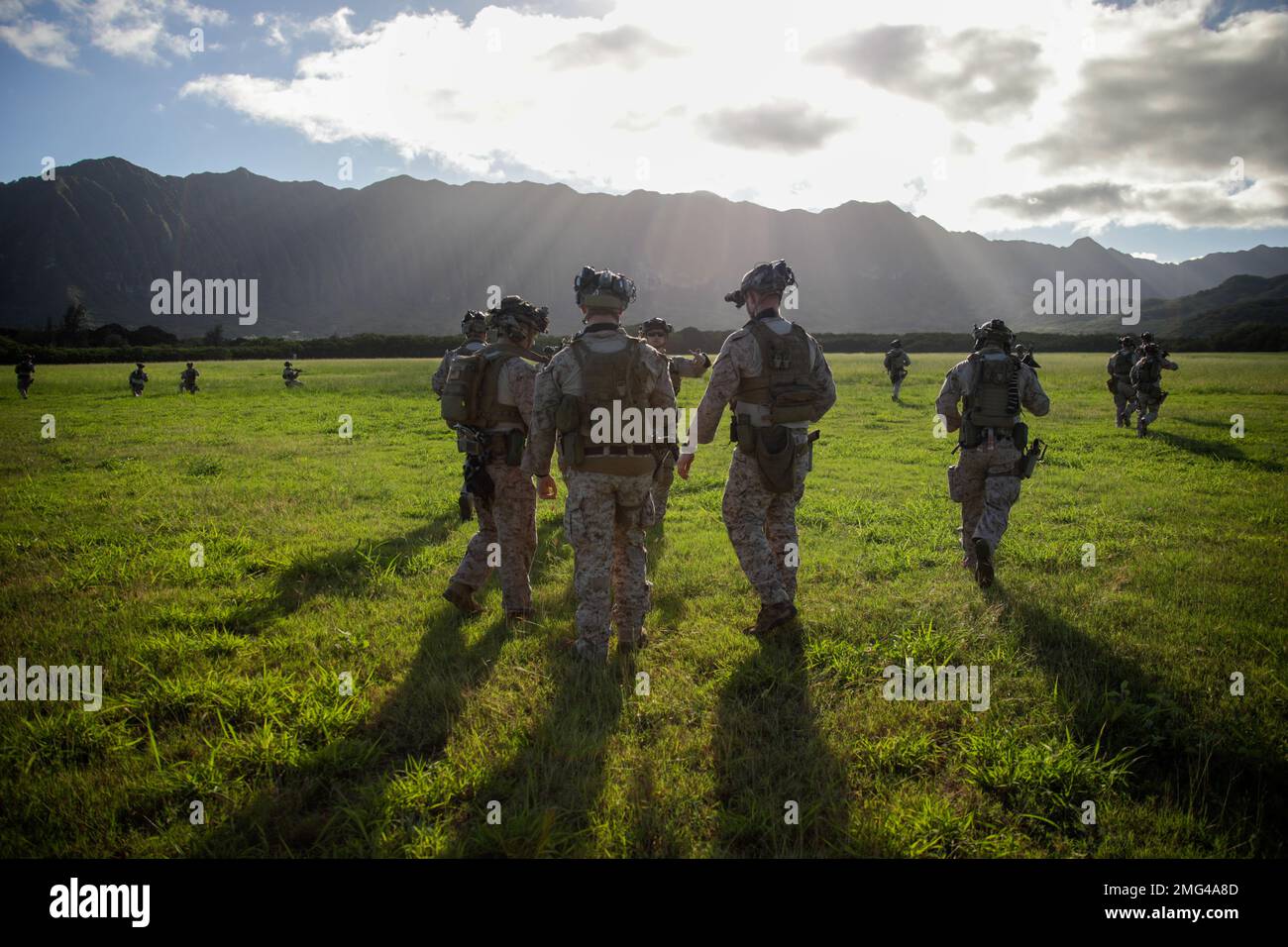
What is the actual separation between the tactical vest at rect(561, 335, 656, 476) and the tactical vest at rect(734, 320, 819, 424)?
3.66 ft

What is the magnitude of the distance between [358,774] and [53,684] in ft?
8.85

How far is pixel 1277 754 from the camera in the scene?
12.2 feet

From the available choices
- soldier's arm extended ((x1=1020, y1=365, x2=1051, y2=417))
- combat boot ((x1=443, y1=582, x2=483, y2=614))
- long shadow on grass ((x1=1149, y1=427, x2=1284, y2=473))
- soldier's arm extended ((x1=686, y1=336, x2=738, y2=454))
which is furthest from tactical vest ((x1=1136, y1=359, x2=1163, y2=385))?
combat boot ((x1=443, y1=582, x2=483, y2=614))

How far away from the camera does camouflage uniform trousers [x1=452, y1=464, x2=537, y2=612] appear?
583 centimetres

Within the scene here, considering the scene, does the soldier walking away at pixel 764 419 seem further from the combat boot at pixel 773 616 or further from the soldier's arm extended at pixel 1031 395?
the soldier's arm extended at pixel 1031 395

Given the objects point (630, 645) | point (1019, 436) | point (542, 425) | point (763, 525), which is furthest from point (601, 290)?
point (1019, 436)

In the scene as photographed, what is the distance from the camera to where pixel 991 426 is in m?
6.73

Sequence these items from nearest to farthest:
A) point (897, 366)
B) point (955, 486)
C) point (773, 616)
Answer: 1. point (773, 616)
2. point (955, 486)
3. point (897, 366)

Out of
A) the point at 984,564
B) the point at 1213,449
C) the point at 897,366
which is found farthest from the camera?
the point at 897,366

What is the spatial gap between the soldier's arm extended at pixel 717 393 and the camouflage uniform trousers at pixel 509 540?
5.46 ft

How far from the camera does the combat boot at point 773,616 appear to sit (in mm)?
5262

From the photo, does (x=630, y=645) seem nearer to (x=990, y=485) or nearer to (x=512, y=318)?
(x=512, y=318)
